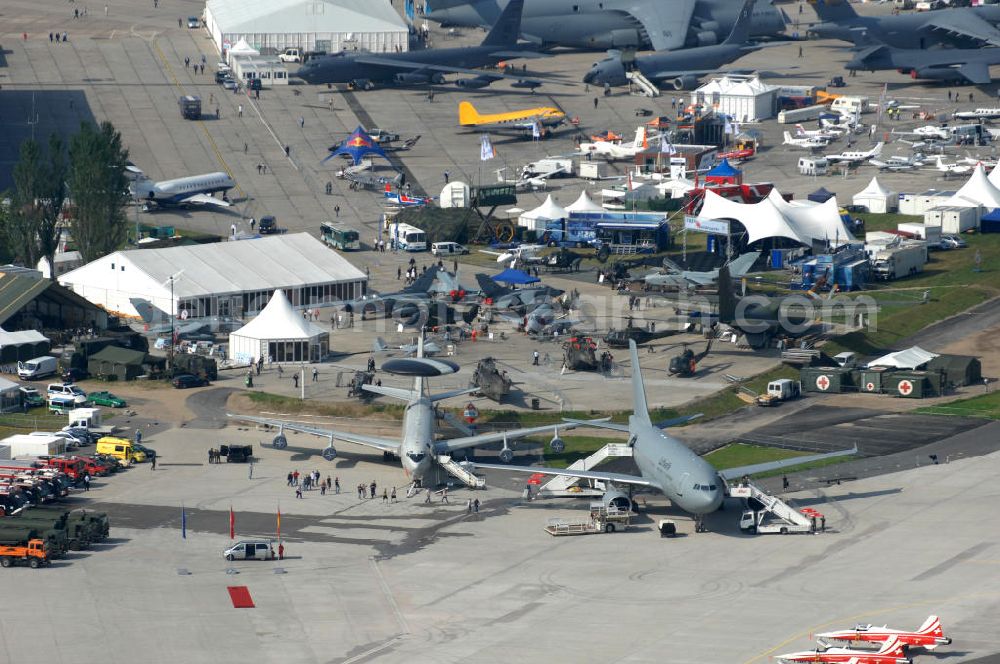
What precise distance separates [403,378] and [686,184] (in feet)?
216

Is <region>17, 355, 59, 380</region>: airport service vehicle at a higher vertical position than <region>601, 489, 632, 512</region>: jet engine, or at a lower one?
higher

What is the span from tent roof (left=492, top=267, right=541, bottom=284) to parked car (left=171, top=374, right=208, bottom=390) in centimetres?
3059

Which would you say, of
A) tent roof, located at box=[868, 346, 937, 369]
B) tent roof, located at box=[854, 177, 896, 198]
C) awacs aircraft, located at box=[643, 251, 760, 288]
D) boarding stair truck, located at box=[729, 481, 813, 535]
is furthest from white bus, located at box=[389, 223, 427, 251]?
boarding stair truck, located at box=[729, 481, 813, 535]

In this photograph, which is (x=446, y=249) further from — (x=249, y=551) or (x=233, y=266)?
(x=249, y=551)

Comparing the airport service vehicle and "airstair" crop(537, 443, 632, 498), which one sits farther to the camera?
the airport service vehicle

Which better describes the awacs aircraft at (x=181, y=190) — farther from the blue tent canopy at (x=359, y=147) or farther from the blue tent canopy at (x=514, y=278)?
the blue tent canopy at (x=514, y=278)

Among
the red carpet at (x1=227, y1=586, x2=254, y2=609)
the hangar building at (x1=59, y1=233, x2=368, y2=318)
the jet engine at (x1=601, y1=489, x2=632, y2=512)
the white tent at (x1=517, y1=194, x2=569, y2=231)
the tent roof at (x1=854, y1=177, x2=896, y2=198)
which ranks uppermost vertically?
the tent roof at (x1=854, y1=177, x2=896, y2=198)

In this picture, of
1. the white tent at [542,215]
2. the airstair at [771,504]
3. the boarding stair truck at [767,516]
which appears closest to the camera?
the boarding stair truck at [767,516]

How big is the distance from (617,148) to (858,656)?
12813 cm

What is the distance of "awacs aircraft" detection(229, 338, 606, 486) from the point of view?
96438 mm

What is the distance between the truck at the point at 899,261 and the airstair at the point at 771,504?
60192mm

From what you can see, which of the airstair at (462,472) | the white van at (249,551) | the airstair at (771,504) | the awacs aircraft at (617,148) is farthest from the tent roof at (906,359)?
the awacs aircraft at (617,148)

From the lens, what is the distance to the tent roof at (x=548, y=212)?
163 meters

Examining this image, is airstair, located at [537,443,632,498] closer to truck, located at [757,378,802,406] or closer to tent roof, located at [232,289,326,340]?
truck, located at [757,378,802,406]
